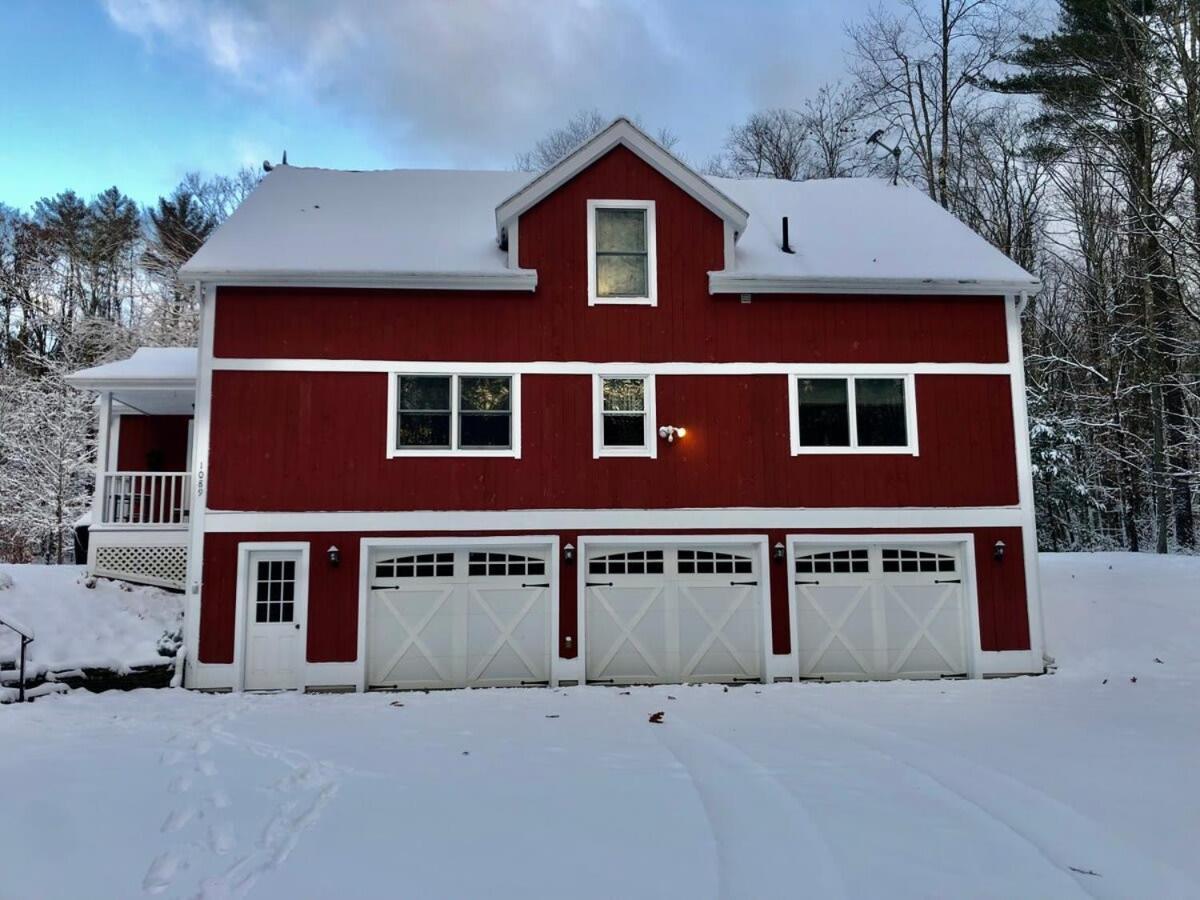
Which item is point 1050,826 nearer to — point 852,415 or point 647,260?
point 852,415

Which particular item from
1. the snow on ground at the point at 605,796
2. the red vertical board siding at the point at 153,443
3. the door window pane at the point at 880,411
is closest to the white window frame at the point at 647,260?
the door window pane at the point at 880,411

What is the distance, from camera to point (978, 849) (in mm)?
4867

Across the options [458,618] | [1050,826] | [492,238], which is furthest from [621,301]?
[1050,826]

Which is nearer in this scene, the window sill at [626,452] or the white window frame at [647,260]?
the window sill at [626,452]

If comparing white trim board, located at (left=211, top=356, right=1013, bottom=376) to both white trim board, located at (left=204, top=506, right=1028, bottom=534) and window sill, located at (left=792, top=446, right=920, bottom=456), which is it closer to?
window sill, located at (left=792, top=446, right=920, bottom=456)

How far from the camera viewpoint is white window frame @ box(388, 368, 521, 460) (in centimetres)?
1102

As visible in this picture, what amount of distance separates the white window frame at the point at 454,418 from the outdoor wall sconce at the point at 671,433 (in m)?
2.12

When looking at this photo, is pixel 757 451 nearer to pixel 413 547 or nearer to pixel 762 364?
pixel 762 364

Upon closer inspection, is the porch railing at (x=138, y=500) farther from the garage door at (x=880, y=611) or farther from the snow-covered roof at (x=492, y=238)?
the garage door at (x=880, y=611)

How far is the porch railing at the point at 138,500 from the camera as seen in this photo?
12.0 m

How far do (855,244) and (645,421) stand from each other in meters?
4.75

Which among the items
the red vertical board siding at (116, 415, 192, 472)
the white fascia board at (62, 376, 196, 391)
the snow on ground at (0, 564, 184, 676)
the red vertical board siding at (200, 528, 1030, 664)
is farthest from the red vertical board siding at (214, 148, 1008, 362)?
the red vertical board siding at (116, 415, 192, 472)

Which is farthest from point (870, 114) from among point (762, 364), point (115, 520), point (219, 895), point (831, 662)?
point (219, 895)

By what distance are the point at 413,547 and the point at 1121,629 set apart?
1128 centimetres
